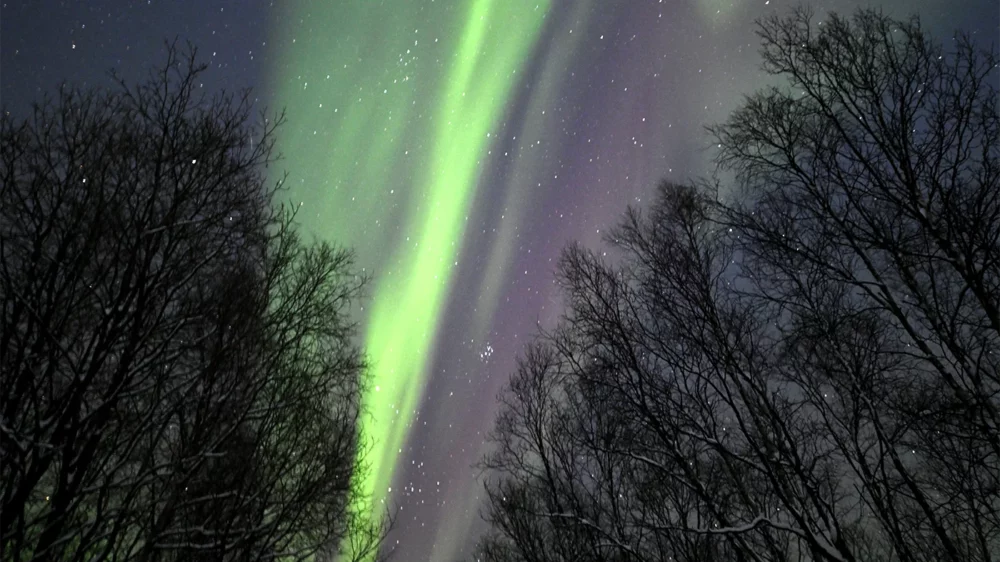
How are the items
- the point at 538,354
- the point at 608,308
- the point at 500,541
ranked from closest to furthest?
the point at 608,308
the point at 538,354
the point at 500,541

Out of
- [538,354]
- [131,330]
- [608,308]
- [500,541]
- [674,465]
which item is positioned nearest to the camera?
[131,330]

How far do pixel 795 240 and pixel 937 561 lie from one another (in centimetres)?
625

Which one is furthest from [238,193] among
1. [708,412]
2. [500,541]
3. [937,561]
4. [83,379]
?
[500,541]

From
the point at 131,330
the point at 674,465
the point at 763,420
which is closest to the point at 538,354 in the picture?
the point at 674,465

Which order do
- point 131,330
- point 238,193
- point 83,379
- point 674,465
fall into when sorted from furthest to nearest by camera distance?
point 674,465 < point 238,193 < point 131,330 < point 83,379

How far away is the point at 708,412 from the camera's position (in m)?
6.53

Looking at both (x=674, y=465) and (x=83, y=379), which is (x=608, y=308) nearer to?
(x=674, y=465)

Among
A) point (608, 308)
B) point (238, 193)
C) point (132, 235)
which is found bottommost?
point (132, 235)

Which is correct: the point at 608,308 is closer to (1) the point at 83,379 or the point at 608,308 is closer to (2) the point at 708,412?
(2) the point at 708,412

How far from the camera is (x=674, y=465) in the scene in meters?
6.91

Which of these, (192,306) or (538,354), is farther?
(538,354)

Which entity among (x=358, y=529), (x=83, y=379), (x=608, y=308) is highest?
(x=608, y=308)

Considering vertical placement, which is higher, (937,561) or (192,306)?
(192,306)

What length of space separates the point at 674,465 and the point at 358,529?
15.4 ft
